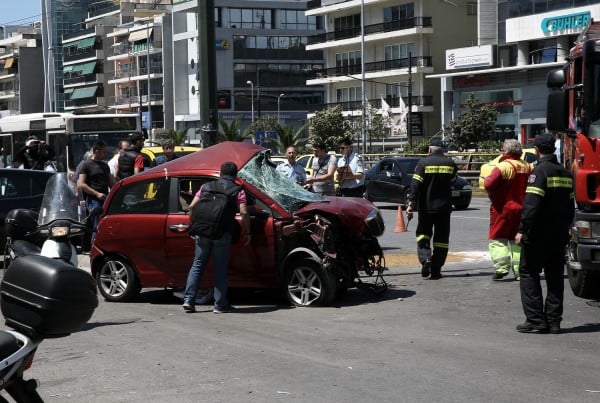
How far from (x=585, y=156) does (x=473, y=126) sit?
4547 centimetres

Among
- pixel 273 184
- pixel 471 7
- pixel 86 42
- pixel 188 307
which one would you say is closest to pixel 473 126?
pixel 471 7

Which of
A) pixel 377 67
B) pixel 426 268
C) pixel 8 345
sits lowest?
pixel 426 268

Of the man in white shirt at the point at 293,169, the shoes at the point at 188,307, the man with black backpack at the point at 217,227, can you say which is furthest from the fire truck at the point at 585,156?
the man in white shirt at the point at 293,169

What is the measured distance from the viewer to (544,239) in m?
9.18

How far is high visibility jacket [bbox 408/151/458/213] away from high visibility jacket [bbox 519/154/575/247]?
11.9 feet

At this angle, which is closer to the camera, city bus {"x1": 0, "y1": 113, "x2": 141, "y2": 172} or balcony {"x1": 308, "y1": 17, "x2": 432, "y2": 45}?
city bus {"x1": 0, "y1": 113, "x2": 141, "y2": 172}

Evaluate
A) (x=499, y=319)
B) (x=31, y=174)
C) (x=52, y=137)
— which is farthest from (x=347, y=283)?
(x=52, y=137)

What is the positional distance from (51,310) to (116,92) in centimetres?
11436

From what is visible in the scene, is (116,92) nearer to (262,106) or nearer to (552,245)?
(262,106)

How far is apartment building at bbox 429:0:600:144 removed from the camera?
54031mm

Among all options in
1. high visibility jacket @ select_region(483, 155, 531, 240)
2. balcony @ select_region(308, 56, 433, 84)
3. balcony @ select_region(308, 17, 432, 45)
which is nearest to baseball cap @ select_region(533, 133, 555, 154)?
high visibility jacket @ select_region(483, 155, 531, 240)

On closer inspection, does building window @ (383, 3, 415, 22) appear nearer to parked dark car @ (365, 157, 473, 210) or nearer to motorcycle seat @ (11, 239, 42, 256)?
parked dark car @ (365, 157, 473, 210)

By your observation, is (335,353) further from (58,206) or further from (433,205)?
(433,205)

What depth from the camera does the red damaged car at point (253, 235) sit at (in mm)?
10953
